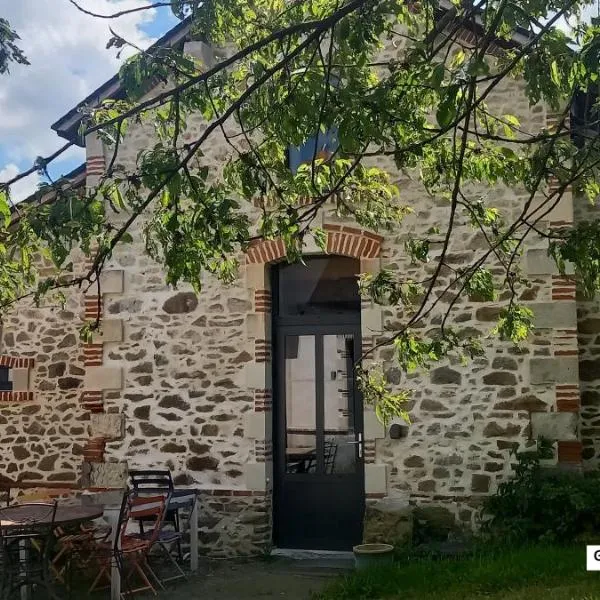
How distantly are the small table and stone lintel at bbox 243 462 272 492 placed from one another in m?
1.67

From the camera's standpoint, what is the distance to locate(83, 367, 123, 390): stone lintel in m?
8.23

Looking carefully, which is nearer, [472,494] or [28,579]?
[28,579]

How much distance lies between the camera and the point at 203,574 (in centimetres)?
721

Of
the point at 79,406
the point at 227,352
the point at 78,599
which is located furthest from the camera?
the point at 79,406

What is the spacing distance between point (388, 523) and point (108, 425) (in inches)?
119

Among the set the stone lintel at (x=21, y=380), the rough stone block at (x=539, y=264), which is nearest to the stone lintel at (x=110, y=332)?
the stone lintel at (x=21, y=380)

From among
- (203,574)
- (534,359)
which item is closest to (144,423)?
(203,574)

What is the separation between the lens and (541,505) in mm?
6832

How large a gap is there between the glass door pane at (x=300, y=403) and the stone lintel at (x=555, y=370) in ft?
6.91

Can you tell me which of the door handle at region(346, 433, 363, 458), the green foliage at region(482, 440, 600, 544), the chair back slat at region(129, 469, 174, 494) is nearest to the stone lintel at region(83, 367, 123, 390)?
the chair back slat at region(129, 469, 174, 494)

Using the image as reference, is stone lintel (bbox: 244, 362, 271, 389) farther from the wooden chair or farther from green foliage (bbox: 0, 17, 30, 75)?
green foliage (bbox: 0, 17, 30, 75)

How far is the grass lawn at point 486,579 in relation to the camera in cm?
564

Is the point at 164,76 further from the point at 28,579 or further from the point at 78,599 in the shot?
the point at 78,599

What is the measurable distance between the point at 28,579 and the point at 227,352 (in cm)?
282
